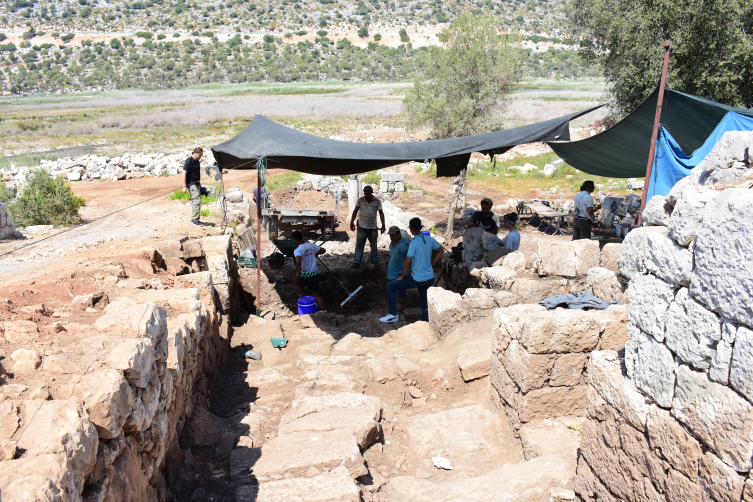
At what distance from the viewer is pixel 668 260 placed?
2881 mm

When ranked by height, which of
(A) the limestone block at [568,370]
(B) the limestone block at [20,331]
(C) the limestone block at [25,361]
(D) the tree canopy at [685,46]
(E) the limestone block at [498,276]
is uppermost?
(D) the tree canopy at [685,46]

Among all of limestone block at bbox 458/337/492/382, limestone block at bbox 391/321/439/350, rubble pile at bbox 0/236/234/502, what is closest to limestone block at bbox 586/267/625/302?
limestone block at bbox 458/337/492/382

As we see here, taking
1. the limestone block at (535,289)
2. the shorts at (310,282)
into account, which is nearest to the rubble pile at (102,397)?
the shorts at (310,282)

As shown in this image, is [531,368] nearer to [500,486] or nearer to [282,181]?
[500,486]

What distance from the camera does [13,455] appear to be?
2186 mm

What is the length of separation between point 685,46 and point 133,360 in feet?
46.0

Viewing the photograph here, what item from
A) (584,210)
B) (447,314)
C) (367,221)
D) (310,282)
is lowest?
(310,282)

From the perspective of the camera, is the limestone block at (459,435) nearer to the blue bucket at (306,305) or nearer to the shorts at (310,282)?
the blue bucket at (306,305)

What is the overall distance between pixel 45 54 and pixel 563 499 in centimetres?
9215

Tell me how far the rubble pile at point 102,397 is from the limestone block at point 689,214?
3.12 meters

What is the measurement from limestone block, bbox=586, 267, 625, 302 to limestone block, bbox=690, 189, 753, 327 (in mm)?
2629

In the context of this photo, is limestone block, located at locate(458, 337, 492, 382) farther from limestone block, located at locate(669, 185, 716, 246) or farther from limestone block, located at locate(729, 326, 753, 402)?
limestone block, located at locate(729, 326, 753, 402)

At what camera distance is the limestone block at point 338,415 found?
14.7ft

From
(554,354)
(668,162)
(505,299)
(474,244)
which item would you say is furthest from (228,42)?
(554,354)
